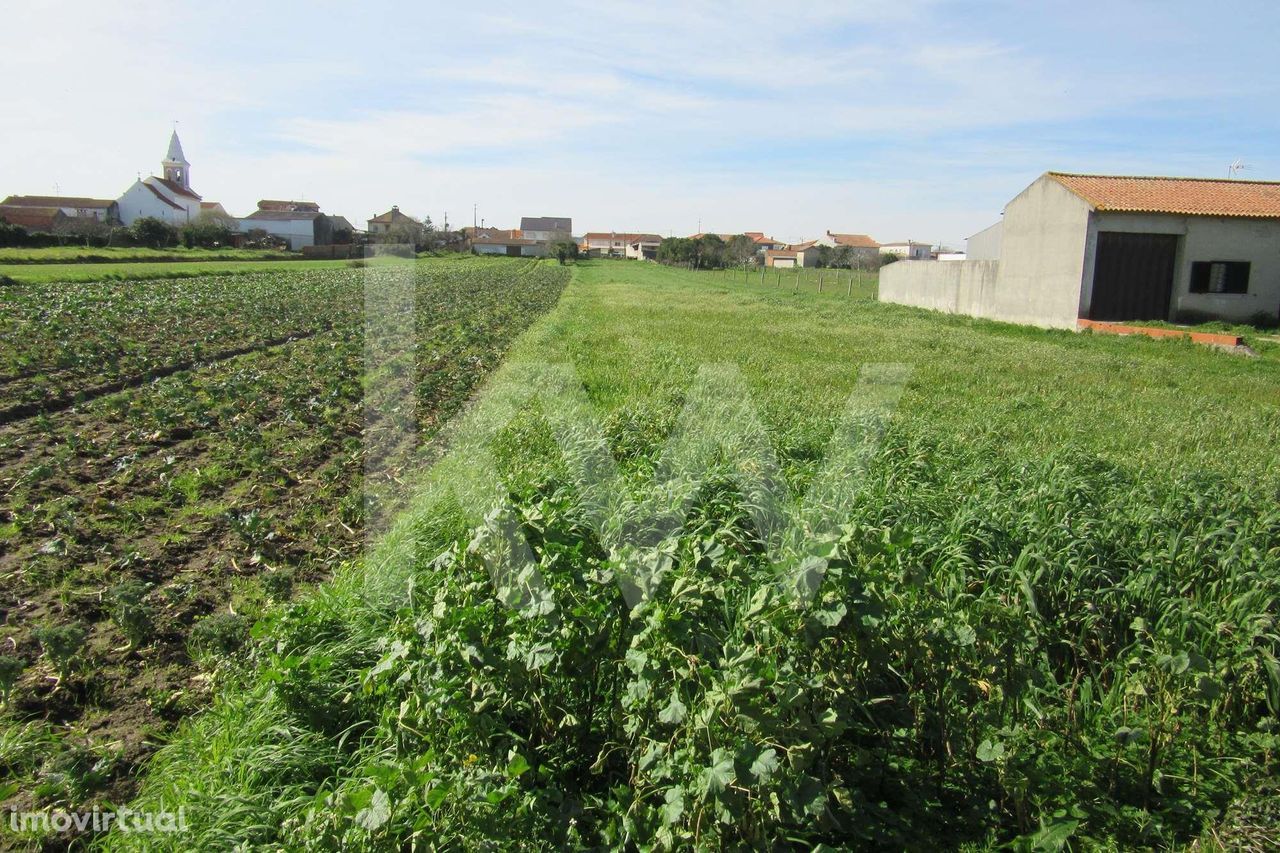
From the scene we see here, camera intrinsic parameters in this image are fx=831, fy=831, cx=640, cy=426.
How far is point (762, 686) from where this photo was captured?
2391mm

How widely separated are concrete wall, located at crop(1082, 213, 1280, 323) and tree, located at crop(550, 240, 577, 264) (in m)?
63.1

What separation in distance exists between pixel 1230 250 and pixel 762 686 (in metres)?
25.0

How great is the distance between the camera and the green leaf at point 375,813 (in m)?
2.14

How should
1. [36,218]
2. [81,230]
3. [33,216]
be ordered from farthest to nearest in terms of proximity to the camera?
[33,216] → [36,218] → [81,230]

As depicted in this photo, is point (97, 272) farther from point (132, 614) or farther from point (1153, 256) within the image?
point (1153, 256)

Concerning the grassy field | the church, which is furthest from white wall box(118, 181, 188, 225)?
the grassy field

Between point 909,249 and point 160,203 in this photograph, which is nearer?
point 160,203

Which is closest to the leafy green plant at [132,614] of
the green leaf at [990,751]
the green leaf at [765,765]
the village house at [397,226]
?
the green leaf at [765,765]

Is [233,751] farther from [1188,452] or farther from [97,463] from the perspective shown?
[1188,452]

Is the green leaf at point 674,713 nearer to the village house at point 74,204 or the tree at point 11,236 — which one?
the tree at point 11,236

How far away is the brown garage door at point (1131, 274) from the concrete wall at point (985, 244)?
842cm

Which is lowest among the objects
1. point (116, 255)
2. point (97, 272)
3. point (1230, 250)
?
point (97, 272)

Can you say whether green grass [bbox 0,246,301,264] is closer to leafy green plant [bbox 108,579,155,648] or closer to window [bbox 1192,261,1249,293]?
leafy green plant [bbox 108,579,155,648]

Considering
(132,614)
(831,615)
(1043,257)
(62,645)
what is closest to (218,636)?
(132,614)
